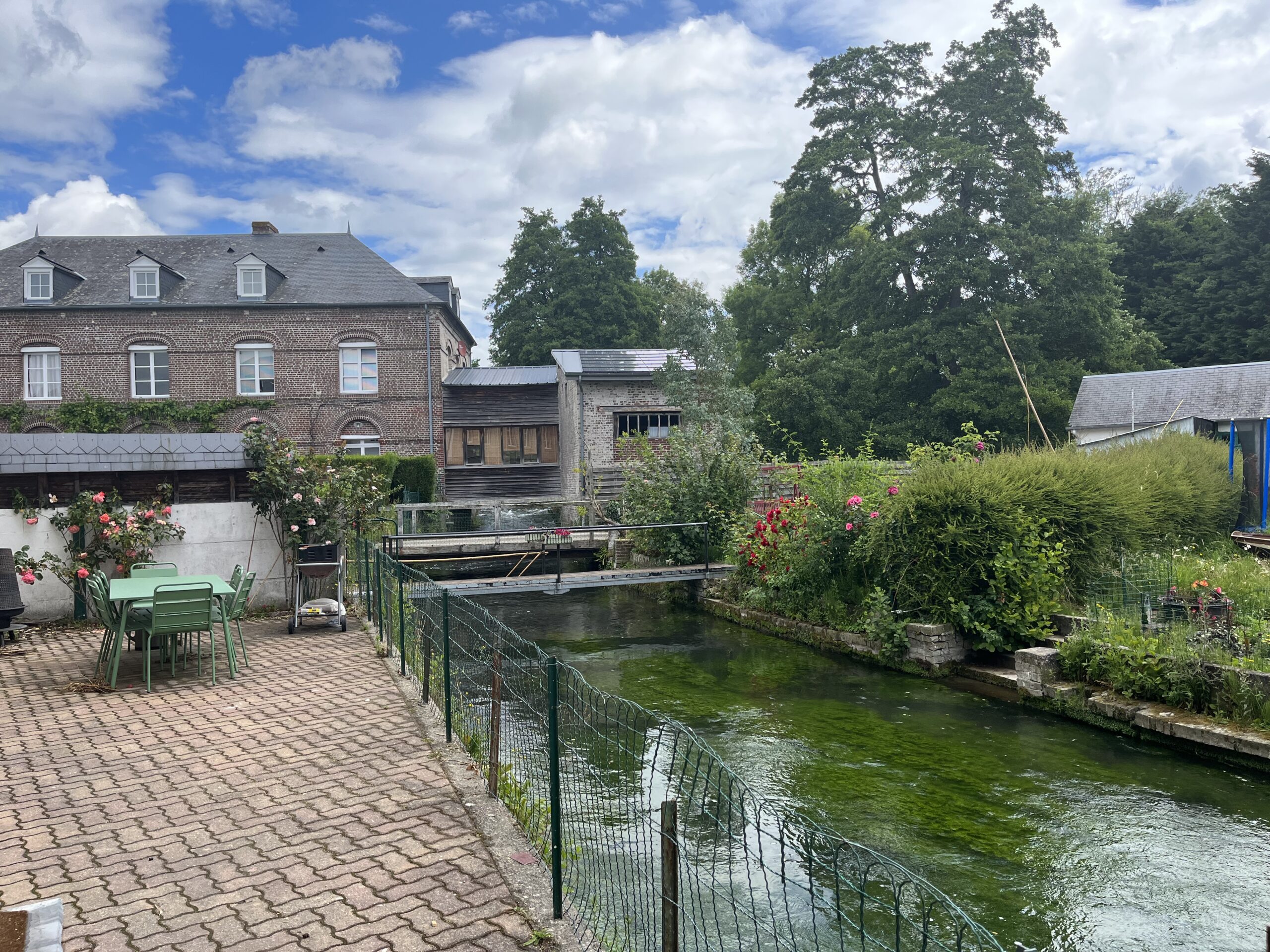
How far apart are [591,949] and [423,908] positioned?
76 centimetres

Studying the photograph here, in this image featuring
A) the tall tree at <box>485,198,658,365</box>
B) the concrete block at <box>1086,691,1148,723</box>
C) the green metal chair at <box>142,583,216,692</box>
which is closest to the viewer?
the green metal chair at <box>142,583,216,692</box>

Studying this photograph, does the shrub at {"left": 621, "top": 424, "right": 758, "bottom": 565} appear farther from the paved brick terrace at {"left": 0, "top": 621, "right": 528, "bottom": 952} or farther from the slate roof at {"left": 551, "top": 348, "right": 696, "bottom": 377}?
the paved brick terrace at {"left": 0, "top": 621, "right": 528, "bottom": 952}

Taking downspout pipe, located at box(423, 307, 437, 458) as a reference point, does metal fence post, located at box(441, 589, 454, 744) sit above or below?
below

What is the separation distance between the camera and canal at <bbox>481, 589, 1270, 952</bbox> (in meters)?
4.32

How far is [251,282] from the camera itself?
26891 mm

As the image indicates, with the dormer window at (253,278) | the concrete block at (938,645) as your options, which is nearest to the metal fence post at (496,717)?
the concrete block at (938,645)

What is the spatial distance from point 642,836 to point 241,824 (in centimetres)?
219

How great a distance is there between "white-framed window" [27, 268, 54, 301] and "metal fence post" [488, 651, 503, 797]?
2836cm

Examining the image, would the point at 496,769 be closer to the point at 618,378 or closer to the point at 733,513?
the point at 733,513

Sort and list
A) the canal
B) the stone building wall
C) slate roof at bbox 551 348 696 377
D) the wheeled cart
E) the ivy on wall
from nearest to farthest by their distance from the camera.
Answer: the canal < the wheeled cart < slate roof at bbox 551 348 696 377 < the ivy on wall < the stone building wall

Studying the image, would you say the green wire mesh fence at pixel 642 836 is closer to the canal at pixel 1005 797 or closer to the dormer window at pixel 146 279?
the canal at pixel 1005 797

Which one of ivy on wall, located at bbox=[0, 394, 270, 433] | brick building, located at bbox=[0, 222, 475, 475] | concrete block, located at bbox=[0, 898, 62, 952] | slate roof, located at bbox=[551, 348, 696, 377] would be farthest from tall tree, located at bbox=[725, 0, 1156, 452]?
concrete block, located at bbox=[0, 898, 62, 952]

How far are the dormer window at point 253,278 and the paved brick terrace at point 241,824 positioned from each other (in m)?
22.1

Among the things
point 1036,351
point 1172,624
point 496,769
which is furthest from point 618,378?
point 496,769
